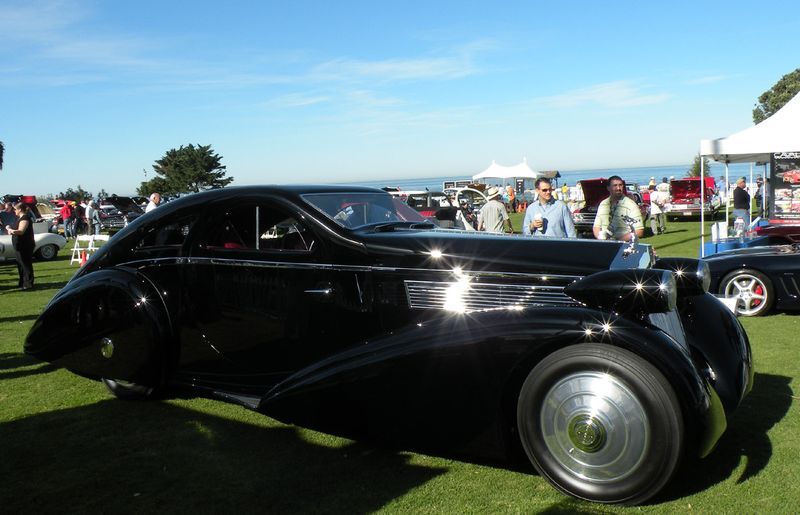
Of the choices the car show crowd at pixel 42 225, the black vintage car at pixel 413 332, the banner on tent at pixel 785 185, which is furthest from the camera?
the banner on tent at pixel 785 185

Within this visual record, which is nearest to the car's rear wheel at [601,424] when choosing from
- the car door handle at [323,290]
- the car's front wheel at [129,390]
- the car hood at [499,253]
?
the car hood at [499,253]

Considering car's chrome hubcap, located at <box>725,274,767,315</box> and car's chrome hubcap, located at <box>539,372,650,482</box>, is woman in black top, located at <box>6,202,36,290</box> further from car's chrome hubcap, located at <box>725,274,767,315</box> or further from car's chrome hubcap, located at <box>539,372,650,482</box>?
car's chrome hubcap, located at <box>539,372,650,482</box>

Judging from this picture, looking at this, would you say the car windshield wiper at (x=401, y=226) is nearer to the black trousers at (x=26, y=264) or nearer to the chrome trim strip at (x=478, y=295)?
the chrome trim strip at (x=478, y=295)

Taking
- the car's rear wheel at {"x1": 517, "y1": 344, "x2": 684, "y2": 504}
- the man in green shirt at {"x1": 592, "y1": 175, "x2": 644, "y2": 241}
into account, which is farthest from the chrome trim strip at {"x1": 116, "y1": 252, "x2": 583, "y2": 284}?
the man in green shirt at {"x1": 592, "y1": 175, "x2": 644, "y2": 241}

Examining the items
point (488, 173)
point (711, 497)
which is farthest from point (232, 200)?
point (488, 173)

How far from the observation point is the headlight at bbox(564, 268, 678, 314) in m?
3.35

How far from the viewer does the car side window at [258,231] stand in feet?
14.6

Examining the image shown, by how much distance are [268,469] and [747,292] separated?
6.66m

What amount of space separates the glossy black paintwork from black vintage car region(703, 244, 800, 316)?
14.1 ft

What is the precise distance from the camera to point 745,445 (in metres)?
4.09

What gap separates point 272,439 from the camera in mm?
4418

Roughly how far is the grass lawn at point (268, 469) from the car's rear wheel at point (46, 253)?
16364 millimetres

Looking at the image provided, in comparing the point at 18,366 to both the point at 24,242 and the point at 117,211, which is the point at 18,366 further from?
the point at 117,211

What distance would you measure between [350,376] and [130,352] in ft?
6.36
